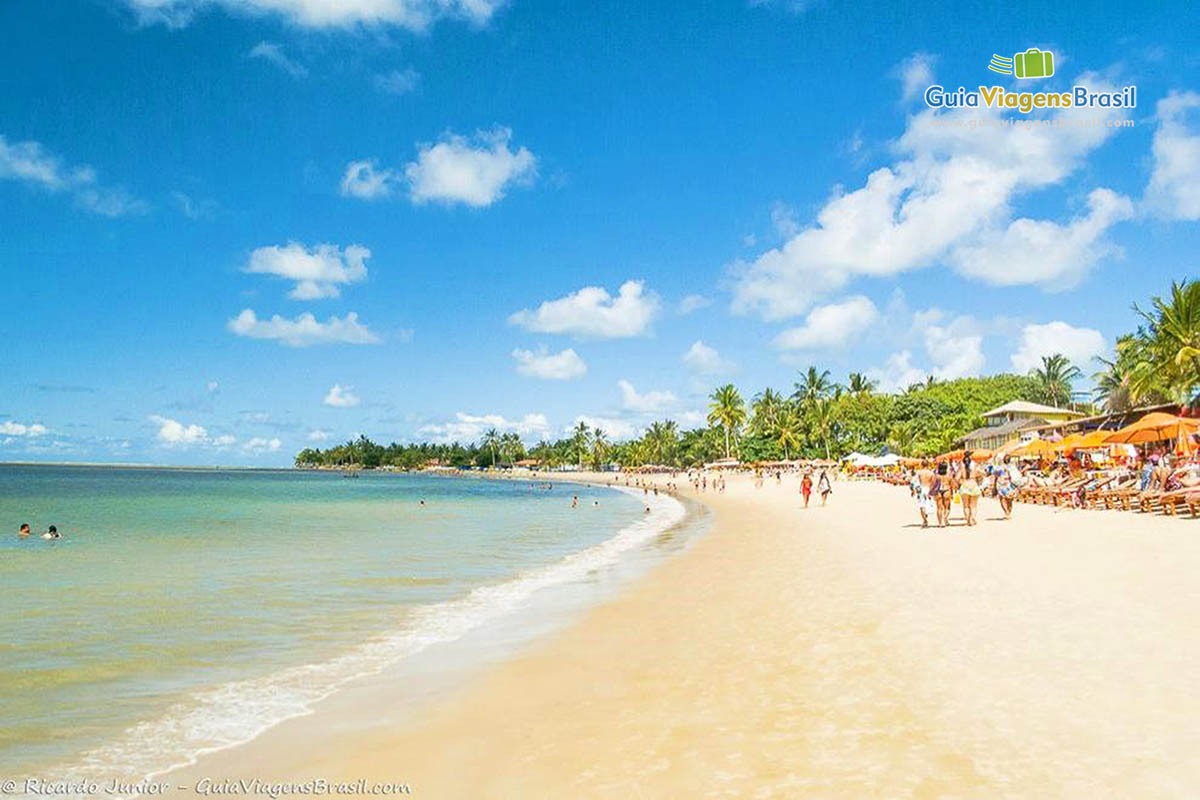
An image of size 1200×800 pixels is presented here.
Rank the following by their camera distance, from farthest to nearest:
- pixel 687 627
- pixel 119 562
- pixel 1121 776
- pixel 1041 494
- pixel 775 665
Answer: pixel 1041 494
pixel 119 562
pixel 687 627
pixel 775 665
pixel 1121 776

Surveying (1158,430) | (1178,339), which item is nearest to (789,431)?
(1178,339)

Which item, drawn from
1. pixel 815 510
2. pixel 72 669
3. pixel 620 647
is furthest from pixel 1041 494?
pixel 72 669

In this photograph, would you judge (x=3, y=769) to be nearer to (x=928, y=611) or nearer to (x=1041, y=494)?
(x=928, y=611)

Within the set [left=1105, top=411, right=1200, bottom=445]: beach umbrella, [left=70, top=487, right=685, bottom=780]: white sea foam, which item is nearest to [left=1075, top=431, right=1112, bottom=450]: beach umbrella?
[left=1105, top=411, right=1200, bottom=445]: beach umbrella

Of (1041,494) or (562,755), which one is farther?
(1041,494)

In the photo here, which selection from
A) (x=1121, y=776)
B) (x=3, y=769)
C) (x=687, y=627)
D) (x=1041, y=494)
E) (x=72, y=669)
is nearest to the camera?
(x=1121, y=776)

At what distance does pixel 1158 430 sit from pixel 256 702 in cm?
2724

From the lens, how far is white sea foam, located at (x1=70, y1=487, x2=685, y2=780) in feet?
18.7

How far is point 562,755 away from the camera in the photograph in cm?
523

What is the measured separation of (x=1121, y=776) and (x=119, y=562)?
21.2m

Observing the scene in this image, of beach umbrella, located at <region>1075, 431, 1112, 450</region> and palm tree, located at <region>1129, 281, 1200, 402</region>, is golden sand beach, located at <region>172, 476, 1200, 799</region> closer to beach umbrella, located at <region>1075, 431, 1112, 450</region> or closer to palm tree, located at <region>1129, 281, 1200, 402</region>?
beach umbrella, located at <region>1075, 431, 1112, 450</region>

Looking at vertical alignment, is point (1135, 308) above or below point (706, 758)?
above

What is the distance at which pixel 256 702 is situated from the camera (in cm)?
707

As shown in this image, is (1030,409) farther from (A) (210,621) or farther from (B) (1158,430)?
(A) (210,621)
